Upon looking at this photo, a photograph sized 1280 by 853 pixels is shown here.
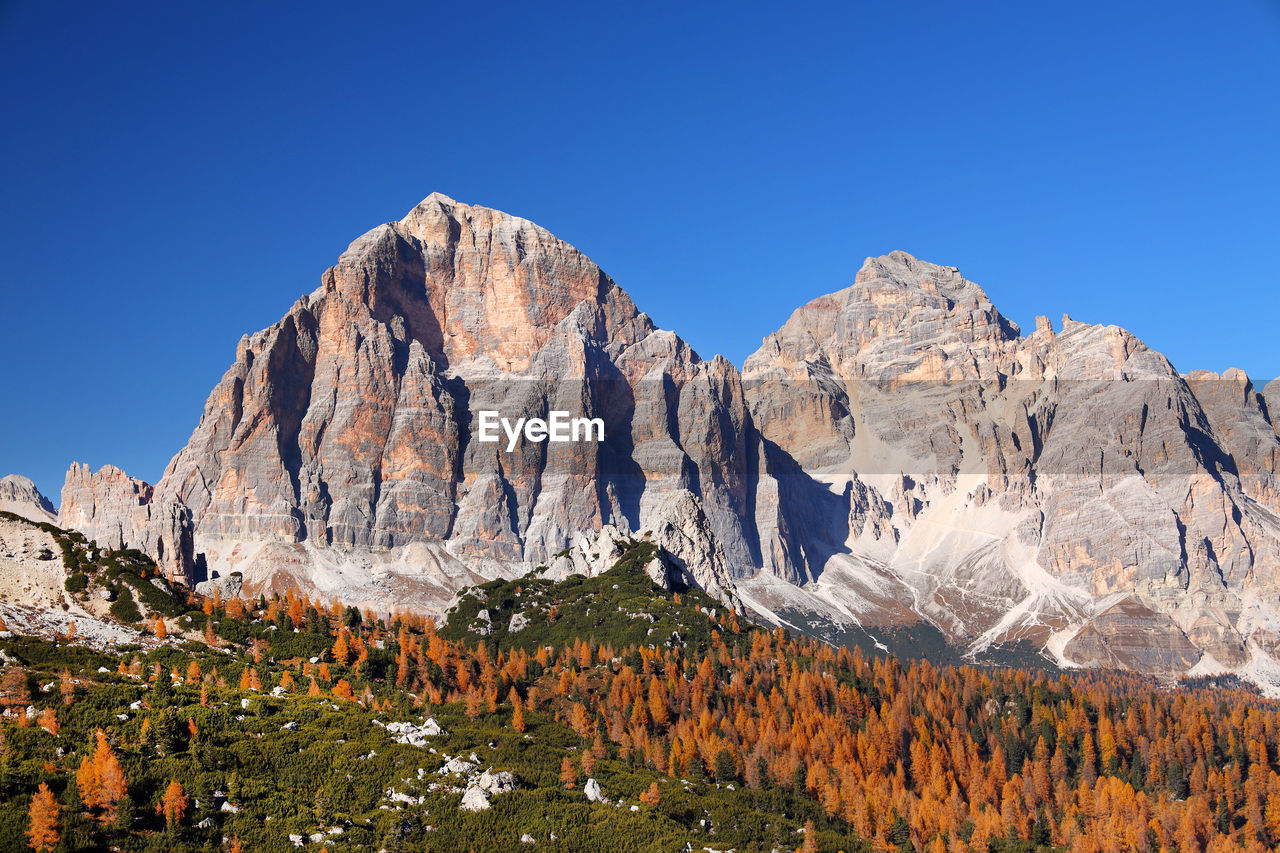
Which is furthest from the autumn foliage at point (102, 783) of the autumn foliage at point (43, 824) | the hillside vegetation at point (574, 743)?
the autumn foliage at point (43, 824)

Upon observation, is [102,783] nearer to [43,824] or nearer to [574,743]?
[43,824]

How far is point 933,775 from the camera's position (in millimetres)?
130125

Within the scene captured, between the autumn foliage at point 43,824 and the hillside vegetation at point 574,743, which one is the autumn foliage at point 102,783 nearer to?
the hillside vegetation at point 574,743

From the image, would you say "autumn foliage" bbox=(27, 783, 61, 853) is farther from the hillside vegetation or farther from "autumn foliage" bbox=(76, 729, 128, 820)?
"autumn foliage" bbox=(76, 729, 128, 820)

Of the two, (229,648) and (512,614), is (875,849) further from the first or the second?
(512,614)

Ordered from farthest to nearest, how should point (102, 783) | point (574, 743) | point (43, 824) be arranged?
point (574, 743) → point (102, 783) → point (43, 824)

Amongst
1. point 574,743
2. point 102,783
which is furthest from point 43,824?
point 574,743

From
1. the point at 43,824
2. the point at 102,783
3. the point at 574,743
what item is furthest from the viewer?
the point at 574,743

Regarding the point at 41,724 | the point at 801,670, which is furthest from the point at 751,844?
the point at 801,670

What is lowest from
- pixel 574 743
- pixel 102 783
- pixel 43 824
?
pixel 574 743

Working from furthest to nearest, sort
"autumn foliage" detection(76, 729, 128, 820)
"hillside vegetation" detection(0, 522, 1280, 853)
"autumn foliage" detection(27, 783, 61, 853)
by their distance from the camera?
1. "hillside vegetation" detection(0, 522, 1280, 853)
2. "autumn foliage" detection(76, 729, 128, 820)
3. "autumn foliage" detection(27, 783, 61, 853)

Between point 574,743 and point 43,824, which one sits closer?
point 43,824

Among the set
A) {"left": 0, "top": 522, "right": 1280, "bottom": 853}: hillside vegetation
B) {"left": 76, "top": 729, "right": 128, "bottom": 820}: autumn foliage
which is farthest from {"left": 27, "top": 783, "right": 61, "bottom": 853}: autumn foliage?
{"left": 76, "top": 729, "right": 128, "bottom": 820}: autumn foliage

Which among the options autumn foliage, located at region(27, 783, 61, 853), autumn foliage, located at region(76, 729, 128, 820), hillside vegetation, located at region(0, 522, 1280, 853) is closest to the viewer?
autumn foliage, located at region(27, 783, 61, 853)
